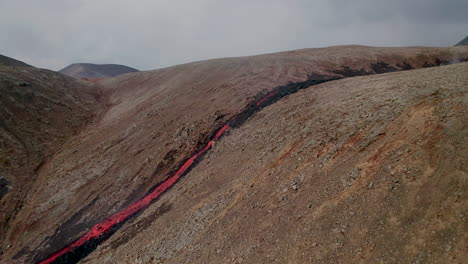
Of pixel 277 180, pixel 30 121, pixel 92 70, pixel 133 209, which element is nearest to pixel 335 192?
pixel 277 180

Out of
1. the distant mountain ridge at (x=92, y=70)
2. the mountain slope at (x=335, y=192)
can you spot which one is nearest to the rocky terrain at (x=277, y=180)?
the mountain slope at (x=335, y=192)

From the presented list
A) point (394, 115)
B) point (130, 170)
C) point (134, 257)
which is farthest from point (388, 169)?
point (130, 170)

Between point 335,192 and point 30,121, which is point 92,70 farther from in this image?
point 335,192

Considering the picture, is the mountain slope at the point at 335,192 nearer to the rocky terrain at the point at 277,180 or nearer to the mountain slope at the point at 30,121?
the rocky terrain at the point at 277,180

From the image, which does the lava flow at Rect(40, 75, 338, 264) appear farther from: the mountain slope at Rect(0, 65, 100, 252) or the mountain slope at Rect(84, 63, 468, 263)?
the mountain slope at Rect(0, 65, 100, 252)

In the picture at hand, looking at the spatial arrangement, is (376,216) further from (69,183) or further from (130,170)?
(69,183)

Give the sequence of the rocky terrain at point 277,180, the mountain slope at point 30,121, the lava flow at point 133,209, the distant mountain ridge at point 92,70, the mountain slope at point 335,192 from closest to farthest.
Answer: the mountain slope at point 335,192 → the rocky terrain at point 277,180 → the lava flow at point 133,209 → the mountain slope at point 30,121 → the distant mountain ridge at point 92,70
